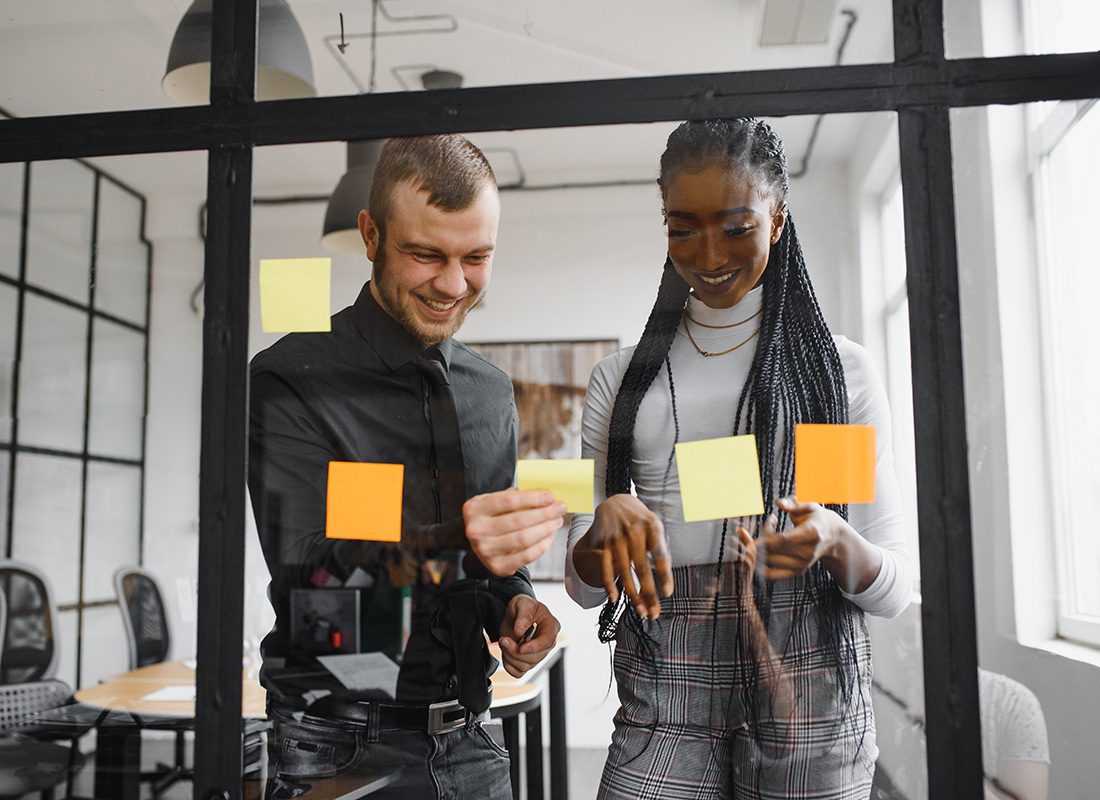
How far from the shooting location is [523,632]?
1.34m

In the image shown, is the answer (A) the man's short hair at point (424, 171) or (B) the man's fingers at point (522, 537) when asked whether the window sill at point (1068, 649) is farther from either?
(A) the man's short hair at point (424, 171)

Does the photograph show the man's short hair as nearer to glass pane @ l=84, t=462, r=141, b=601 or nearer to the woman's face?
the woman's face

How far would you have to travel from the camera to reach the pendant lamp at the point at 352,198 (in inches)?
54.5

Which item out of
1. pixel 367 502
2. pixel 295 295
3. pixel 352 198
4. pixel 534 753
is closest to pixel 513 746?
pixel 534 753

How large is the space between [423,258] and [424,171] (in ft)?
0.43

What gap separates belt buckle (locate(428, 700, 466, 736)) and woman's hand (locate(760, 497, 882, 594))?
0.49 metres

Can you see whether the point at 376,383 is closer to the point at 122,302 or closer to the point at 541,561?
the point at 541,561

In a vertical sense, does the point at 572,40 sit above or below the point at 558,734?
above

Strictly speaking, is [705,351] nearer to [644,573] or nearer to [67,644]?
[644,573]

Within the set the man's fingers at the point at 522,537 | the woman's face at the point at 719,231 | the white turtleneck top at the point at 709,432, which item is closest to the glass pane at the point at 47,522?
the man's fingers at the point at 522,537

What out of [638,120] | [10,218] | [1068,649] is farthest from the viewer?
[10,218]

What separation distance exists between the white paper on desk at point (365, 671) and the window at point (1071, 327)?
0.94 meters

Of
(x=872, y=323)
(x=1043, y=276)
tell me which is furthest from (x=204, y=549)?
(x=1043, y=276)

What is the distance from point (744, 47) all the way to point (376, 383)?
73 centimetres
